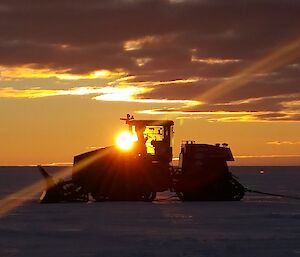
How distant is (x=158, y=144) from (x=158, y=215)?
8.40 m

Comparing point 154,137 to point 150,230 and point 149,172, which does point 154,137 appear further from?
point 150,230

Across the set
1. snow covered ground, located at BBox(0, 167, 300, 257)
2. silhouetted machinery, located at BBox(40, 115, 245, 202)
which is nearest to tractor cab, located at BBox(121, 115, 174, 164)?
silhouetted machinery, located at BBox(40, 115, 245, 202)

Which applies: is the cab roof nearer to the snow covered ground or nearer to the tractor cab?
the tractor cab

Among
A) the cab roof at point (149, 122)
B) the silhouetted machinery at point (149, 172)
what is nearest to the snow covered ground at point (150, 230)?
the silhouetted machinery at point (149, 172)

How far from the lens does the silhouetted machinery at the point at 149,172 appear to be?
110 ft

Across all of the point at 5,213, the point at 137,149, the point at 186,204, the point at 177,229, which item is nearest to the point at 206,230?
the point at 177,229

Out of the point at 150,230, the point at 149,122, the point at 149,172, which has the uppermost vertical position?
the point at 149,122

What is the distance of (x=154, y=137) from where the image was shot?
3459cm

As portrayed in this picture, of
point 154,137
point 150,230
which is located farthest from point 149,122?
point 150,230

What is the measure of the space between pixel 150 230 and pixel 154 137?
44.8 feet

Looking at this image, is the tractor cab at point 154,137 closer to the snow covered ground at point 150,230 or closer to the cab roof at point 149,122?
the cab roof at point 149,122

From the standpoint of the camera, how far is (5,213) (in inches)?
1085

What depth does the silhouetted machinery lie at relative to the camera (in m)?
33.5

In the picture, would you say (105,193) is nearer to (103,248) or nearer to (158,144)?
(158,144)
